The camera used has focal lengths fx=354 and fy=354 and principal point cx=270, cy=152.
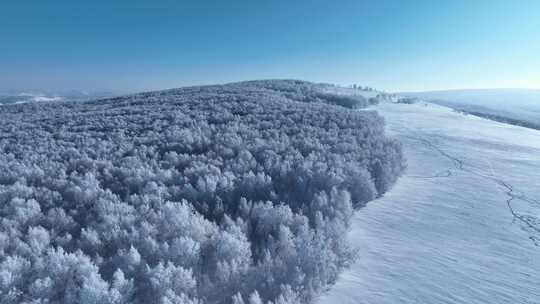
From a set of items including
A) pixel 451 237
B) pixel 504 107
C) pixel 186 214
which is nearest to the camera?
pixel 186 214

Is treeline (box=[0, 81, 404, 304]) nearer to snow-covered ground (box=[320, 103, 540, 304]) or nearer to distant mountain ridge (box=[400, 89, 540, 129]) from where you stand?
snow-covered ground (box=[320, 103, 540, 304])

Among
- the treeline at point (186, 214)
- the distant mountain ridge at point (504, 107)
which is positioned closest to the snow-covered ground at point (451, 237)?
the treeline at point (186, 214)

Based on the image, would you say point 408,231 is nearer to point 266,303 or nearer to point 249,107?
point 266,303

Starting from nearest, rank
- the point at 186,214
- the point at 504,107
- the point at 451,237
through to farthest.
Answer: the point at 186,214 < the point at 451,237 < the point at 504,107

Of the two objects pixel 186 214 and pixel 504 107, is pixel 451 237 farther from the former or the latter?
pixel 504 107

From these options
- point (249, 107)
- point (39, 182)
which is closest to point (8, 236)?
point (39, 182)

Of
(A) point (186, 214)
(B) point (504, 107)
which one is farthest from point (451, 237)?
(B) point (504, 107)
